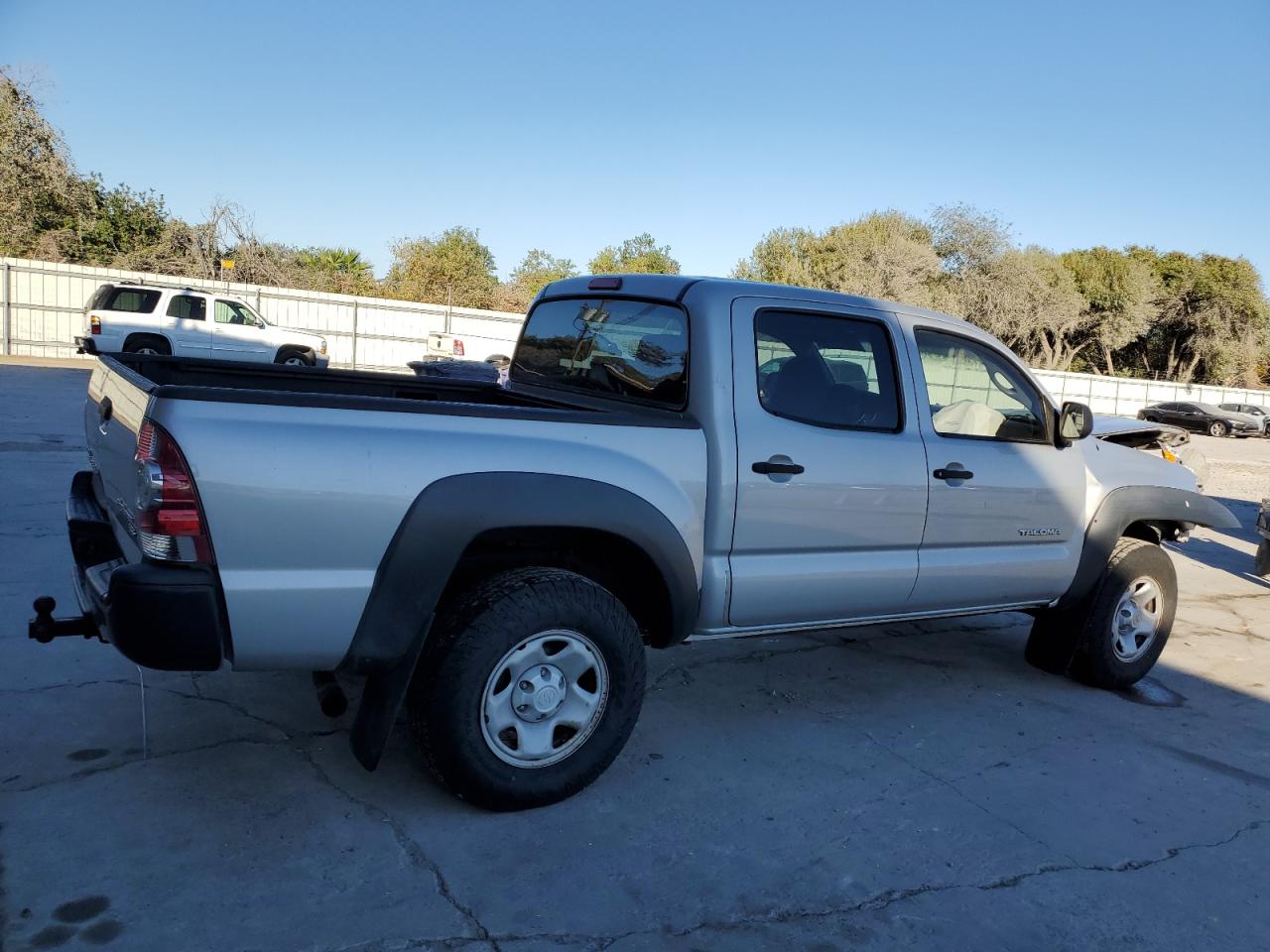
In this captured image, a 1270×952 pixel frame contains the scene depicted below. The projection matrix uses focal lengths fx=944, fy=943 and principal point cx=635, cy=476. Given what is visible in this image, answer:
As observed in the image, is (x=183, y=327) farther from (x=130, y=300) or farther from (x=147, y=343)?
(x=130, y=300)

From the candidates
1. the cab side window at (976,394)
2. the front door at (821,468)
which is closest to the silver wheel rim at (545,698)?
the front door at (821,468)

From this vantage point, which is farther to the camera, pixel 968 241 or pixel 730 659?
pixel 968 241

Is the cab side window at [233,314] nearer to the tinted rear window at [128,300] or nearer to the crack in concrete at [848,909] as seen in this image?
the tinted rear window at [128,300]

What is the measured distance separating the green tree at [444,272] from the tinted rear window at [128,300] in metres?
24.4

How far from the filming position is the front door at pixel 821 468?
365cm

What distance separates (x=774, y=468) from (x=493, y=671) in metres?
1.32

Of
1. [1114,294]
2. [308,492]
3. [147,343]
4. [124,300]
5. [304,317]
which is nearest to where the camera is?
[308,492]

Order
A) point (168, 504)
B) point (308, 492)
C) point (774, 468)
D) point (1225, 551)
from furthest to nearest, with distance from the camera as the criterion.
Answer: point (1225, 551)
point (774, 468)
point (308, 492)
point (168, 504)

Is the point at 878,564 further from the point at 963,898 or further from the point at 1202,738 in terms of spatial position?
the point at 1202,738

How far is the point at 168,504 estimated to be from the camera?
261 cm

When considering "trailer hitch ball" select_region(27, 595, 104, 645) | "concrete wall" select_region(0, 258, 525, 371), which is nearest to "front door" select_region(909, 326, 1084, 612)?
"trailer hitch ball" select_region(27, 595, 104, 645)

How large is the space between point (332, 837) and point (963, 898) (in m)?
2.01

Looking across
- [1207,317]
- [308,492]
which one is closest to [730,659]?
[308,492]

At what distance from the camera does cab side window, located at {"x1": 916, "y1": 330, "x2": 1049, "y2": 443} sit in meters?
4.29
